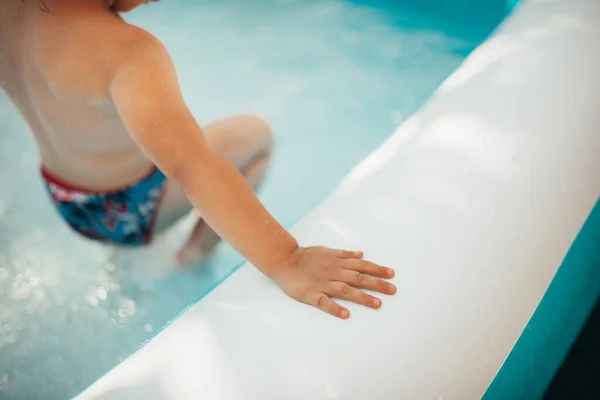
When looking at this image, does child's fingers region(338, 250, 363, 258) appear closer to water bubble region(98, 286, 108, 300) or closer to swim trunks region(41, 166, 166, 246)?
swim trunks region(41, 166, 166, 246)

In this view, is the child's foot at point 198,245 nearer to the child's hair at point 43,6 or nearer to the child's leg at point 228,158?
the child's leg at point 228,158

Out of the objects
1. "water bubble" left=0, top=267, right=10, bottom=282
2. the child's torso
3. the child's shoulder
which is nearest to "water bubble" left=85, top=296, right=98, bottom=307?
"water bubble" left=0, top=267, right=10, bottom=282

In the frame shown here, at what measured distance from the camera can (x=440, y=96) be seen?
93 cm

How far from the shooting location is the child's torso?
718mm

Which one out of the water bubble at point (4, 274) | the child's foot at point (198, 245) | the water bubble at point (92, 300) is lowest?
the water bubble at point (4, 274)

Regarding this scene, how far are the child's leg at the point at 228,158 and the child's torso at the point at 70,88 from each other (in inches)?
4.3

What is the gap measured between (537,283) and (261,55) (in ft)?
4.70

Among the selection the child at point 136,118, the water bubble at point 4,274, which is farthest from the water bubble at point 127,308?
the child at point 136,118

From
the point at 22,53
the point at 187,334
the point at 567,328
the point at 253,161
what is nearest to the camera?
the point at 187,334

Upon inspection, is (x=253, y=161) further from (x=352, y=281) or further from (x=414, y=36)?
(x=414, y=36)

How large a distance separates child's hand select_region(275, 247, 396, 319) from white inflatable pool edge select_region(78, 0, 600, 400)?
15mm

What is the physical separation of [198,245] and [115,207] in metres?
0.22

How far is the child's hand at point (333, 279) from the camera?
0.64m

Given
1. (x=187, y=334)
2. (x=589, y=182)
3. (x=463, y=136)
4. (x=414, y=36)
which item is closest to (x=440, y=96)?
(x=463, y=136)
